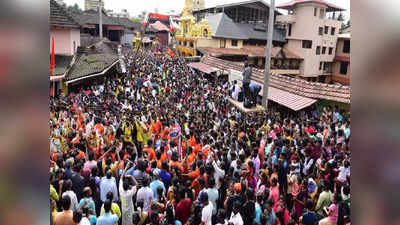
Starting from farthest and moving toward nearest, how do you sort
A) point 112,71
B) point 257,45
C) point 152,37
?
point 152,37, point 257,45, point 112,71

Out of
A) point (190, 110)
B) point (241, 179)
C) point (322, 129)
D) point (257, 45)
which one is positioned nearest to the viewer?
point (241, 179)

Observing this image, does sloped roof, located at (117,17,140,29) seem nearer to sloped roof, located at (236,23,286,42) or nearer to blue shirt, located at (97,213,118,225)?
sloped roof, located at (236,23,286,42)

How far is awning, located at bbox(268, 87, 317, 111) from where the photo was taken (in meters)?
11.4

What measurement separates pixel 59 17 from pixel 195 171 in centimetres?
1467

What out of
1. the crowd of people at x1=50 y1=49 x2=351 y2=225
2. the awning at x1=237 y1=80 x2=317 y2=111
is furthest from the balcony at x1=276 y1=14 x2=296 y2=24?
the crowd of people at x1=50 y1=49 x2=351 y2=225

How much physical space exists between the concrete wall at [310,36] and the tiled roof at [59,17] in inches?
944

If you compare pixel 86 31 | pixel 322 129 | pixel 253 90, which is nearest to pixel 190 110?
pixel 253 90

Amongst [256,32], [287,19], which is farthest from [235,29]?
[287,19]

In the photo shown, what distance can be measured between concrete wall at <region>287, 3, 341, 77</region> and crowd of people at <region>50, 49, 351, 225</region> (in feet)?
75.2

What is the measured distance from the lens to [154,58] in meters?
23.0

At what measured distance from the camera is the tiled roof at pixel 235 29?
98.6 ft
